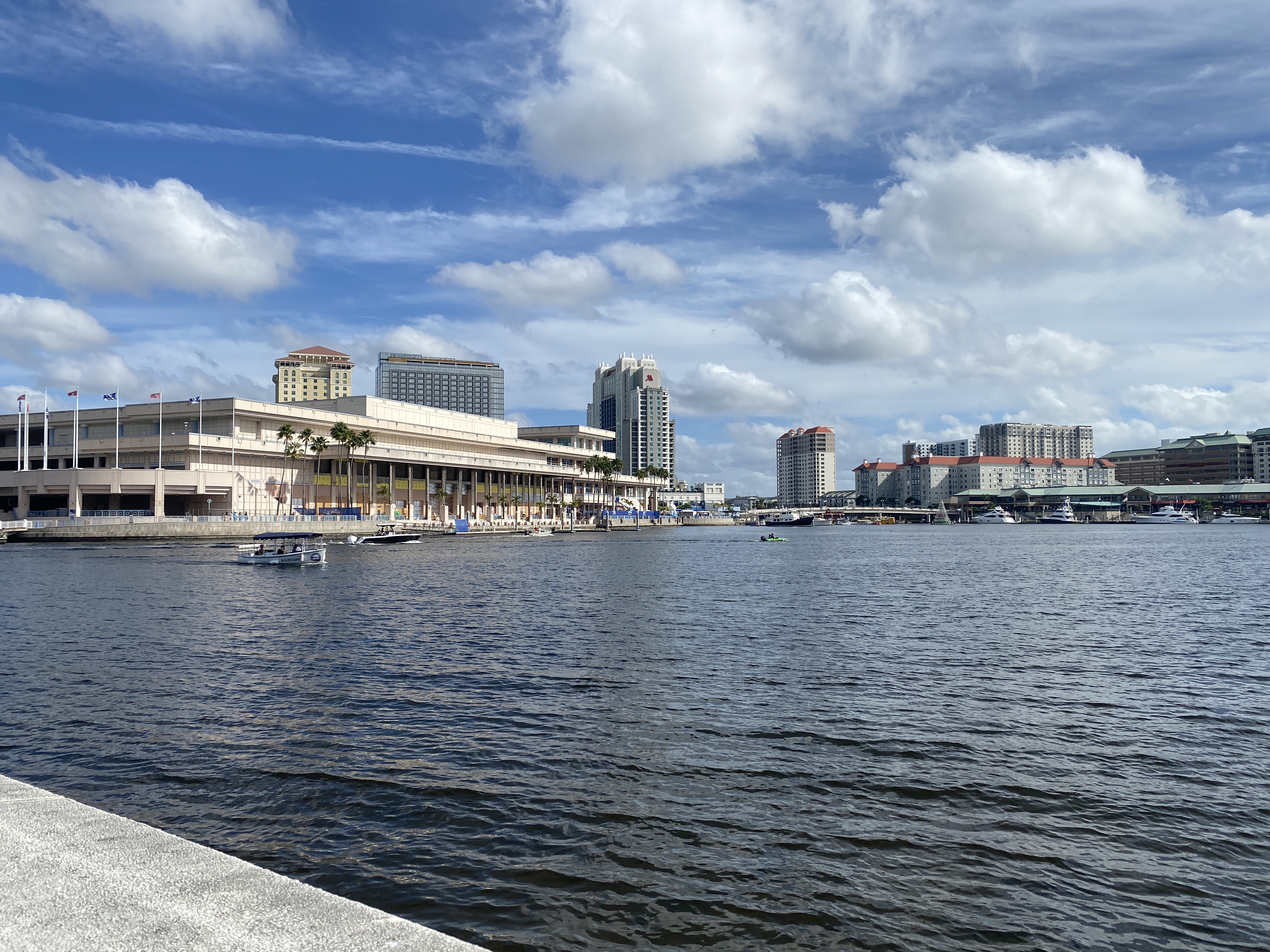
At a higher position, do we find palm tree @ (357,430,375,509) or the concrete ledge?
palm tree @ (357,430,375,509)

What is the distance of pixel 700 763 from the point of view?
1600 centimetres

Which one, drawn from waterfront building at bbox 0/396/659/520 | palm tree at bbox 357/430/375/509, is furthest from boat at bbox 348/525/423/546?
waterfront building at bbox 0/396/659/520

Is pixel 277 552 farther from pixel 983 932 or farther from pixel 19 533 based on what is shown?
pixel 983 932

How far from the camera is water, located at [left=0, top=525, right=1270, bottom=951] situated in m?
10.5

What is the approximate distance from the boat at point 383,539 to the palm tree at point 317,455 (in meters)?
16.6

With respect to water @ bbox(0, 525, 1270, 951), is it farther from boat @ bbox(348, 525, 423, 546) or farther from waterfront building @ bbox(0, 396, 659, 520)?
waterfront building @ bbox(0, 396, 659, 520)

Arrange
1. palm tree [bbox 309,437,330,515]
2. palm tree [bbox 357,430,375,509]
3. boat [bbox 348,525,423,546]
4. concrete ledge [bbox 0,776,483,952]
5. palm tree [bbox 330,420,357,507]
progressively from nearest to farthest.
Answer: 1. concrete ledge [bbox 0,776,483,952]
2. boat [bbox 348,525,423,546]
3. palm tree [bbox 309,437,330,515]
4. palm tree [bbox 330,420,357,507]
5. palm tree [bbox 357,430,375,509]

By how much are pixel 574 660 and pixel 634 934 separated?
17.1m

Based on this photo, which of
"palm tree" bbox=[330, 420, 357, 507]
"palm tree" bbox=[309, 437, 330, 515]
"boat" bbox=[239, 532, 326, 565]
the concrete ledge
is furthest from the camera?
"palm tree" bbox=[330, 420, 357, 507]

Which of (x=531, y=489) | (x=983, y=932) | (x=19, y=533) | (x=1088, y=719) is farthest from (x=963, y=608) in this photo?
(x=531, y=489)

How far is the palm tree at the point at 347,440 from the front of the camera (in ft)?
419

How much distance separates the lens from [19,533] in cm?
10306

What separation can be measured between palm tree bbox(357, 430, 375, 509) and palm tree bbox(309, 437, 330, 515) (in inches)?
201

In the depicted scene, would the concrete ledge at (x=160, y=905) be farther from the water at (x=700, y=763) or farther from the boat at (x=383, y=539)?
the boat at (x=383, y=539)
